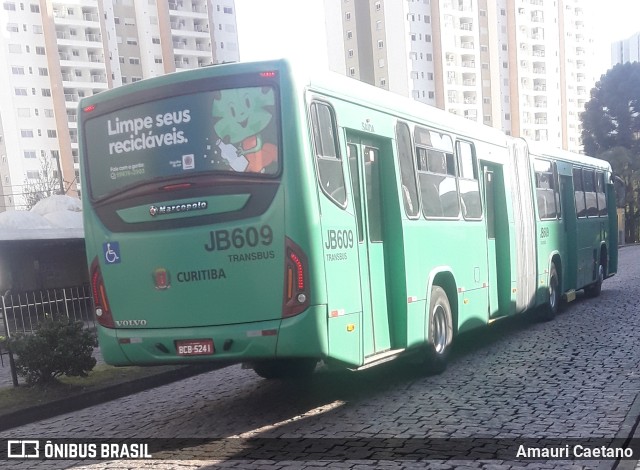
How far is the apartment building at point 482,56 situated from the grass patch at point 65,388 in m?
77.3

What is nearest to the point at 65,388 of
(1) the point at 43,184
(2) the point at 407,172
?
(2) the point at 407,172

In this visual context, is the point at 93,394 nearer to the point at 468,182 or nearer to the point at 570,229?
→ the point at 468,182

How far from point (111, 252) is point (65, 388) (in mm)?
3190

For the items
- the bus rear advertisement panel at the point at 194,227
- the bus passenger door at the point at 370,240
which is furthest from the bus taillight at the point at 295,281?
Answer: the bus passenger door at the point at 370,240

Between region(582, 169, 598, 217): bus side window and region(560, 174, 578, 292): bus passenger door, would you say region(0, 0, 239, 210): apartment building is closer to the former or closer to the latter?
region(582, 169, 598, 217): bus side window

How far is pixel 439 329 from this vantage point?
9508 millimetres

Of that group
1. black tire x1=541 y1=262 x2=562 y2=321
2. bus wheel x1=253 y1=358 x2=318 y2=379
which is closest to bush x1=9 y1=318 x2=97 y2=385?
bus wheel x1=253 y1=358 x2=318 y2=379

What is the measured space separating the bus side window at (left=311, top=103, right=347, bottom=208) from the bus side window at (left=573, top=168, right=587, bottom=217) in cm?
1084

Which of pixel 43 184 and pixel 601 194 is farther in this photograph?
pixel 43 184

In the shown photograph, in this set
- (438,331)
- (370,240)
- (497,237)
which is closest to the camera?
(370,240)

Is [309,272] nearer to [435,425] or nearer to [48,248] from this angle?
[435,425]

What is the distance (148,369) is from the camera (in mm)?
11109

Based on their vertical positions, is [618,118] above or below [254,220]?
above

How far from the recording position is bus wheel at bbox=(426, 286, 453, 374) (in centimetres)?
915
